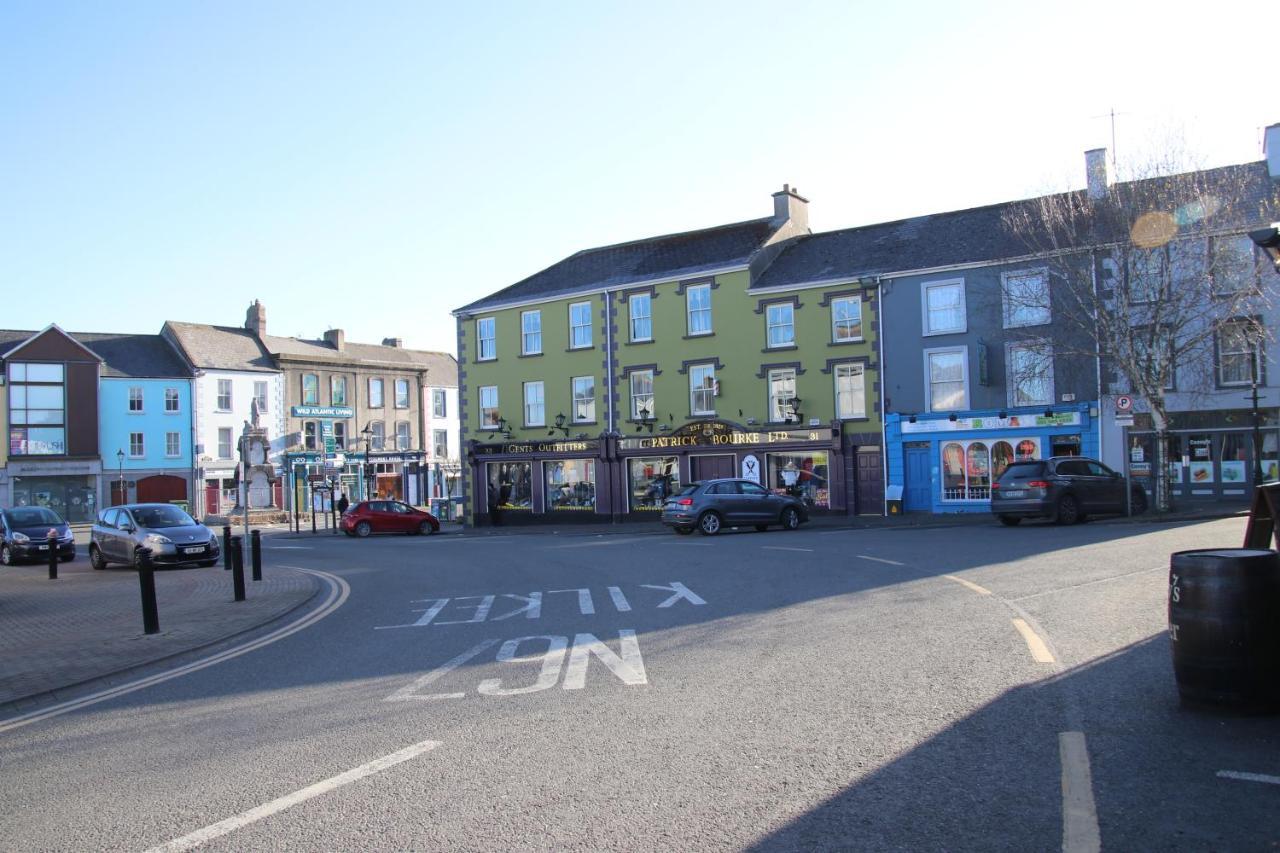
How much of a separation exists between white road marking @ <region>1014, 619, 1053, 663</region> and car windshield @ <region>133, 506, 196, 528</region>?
65.1 feet

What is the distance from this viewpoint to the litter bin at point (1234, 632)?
619cm

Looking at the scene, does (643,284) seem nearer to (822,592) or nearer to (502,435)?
(502,435)

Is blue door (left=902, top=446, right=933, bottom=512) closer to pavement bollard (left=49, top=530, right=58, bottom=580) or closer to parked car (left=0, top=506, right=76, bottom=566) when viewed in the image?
pavement bollard (left=49, top=530, right=58, bottom=580)

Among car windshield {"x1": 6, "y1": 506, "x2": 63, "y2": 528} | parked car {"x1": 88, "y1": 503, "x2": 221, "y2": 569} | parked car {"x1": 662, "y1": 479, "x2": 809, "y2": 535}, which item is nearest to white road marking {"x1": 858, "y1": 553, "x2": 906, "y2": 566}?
parked car {"x1": 662, "y1": 479, "x2": 809, "y2": 535}

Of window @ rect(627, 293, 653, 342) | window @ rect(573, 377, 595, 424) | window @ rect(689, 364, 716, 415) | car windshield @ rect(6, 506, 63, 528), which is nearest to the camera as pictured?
car windshield @ rect(6, 506, 63, 528)

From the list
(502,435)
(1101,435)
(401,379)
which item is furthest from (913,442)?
(401,379)

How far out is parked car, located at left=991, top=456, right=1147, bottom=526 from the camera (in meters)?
24.0

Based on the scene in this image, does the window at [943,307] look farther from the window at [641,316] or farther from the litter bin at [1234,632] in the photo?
the litter bin at [1234,632]

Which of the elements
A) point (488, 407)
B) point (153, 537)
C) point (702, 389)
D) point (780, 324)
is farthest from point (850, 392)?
point (153, 537)

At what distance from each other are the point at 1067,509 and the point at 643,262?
69.2ft

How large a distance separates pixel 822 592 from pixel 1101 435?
68.6 ft

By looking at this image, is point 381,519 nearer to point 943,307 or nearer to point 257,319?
point 943,307

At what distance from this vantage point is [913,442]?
3325 cm

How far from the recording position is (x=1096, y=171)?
1167 inches
